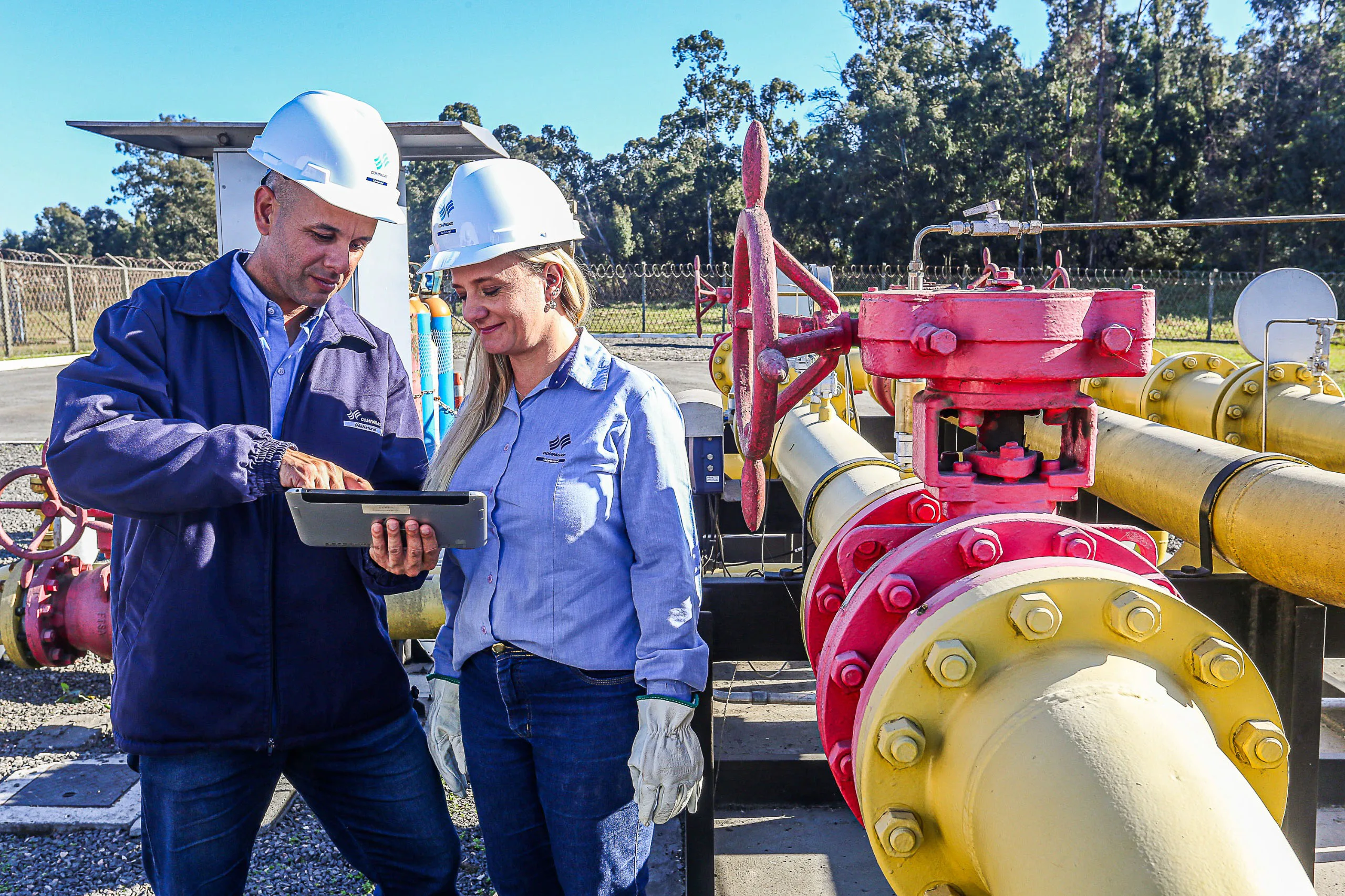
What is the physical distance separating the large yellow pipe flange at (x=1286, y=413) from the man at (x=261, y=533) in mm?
2657

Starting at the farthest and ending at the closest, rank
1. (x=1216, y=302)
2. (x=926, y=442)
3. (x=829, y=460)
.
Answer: (x=1216, y=302) → (x=829, y=460) → (x=926, y=442)

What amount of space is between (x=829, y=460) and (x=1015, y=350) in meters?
1.39

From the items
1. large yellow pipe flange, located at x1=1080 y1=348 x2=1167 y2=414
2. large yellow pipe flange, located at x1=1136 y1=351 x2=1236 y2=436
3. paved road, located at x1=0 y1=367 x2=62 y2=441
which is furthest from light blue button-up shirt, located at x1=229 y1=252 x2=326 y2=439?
paved road, located at x1=0 y1=367 x2=62 y2=441

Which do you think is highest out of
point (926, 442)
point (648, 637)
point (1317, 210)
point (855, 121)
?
point (855, 121)

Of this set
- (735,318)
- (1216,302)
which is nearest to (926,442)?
(735,318)

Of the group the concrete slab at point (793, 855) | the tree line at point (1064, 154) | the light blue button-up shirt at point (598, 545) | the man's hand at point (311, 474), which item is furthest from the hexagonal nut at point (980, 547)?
the tree line at point (1064, 154)

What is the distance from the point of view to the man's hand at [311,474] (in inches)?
59.6

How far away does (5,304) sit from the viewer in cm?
1838

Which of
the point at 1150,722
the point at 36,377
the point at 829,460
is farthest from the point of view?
the point at 36,377

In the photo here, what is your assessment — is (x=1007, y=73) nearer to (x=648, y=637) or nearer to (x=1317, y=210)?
(x=1317, y=210)

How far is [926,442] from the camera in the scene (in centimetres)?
148

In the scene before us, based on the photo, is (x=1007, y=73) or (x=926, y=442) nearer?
(x=926, y=442)

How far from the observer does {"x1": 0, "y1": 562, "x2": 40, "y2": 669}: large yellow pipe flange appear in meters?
3.46

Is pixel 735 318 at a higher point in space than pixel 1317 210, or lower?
lower
